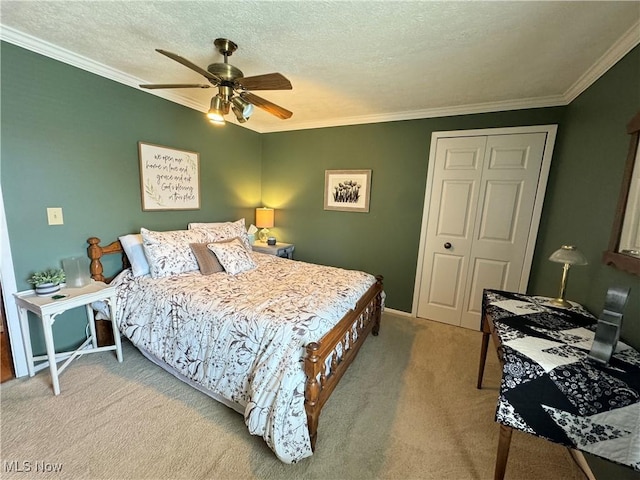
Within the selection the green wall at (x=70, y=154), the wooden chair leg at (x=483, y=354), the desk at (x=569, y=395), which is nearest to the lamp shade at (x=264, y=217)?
the green wall at (x=70, y=154)

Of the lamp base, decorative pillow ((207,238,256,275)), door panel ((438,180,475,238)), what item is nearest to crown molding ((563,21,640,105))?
door panel ((438,180,475,238))

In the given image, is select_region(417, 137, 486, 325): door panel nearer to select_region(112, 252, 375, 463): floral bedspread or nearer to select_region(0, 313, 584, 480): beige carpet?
select_region(0, 313, 584, 480): beige carpet

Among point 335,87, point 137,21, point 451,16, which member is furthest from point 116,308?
point 451,16

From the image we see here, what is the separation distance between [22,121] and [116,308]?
4.86 ft

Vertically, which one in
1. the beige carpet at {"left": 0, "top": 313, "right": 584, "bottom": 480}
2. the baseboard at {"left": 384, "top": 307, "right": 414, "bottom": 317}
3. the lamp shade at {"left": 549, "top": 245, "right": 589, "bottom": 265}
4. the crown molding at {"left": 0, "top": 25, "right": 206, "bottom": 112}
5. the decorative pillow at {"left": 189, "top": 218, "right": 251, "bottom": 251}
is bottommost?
the beige carpet at {"left": 0, "top": 313, "right": 584, "bottom": 480}

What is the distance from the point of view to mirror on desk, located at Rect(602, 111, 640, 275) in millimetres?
1297

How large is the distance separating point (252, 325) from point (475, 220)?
2.55m

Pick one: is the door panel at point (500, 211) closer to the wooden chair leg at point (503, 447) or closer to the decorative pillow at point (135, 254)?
the wooden chair leg at point (503, 447)

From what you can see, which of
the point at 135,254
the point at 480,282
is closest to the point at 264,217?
the point at 135,254

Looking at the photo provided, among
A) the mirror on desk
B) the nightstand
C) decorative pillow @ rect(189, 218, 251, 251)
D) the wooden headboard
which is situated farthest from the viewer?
the nightstand

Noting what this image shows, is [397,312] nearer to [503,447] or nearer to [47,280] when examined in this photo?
[503,447]

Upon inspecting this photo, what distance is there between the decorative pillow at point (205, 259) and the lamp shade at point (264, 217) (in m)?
1.34

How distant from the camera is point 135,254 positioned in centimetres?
230

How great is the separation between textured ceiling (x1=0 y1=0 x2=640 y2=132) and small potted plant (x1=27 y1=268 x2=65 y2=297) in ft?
5.22
